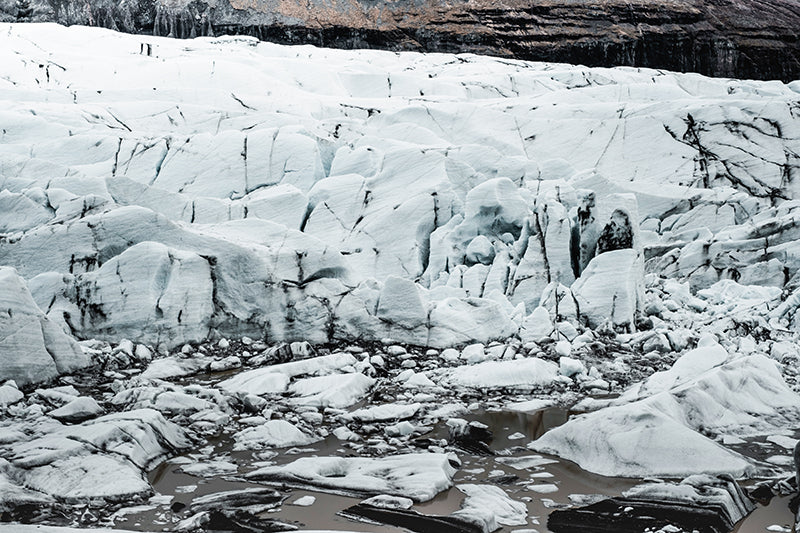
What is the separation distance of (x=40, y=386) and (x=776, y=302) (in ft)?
22.7

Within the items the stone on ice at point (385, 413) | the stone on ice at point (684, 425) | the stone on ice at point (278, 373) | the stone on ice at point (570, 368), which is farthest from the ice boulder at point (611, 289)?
the stone on ice at point (385, 413)

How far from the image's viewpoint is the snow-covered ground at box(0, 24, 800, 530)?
4379 millimetres

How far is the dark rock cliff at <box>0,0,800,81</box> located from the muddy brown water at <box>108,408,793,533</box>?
21.8 metres

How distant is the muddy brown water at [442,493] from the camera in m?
3.54

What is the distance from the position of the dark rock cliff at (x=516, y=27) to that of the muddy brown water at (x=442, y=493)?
2181 cm

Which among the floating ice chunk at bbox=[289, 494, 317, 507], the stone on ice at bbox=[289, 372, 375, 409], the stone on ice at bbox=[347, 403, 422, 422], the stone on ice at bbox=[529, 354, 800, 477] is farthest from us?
the stone on ice at bbox=[289, 372, 375, 409]

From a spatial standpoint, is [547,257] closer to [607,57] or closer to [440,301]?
[440,301]

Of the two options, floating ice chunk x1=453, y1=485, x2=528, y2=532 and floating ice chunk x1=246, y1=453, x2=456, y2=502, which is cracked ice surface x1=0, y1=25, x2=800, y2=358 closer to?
floating ice chunk x1=246, y1=453, x2=456, y2=502

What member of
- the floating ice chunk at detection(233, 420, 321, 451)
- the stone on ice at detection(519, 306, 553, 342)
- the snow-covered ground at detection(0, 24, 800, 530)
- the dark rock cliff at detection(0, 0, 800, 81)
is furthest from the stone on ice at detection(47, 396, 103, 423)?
the dark rock cliff at detection(0, 0, 800, 81)

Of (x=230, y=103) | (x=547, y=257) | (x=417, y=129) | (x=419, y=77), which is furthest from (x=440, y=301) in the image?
(x=419, y=77)

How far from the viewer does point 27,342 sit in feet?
19.1

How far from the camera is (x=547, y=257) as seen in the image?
856cm

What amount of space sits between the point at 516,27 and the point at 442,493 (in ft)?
77.6

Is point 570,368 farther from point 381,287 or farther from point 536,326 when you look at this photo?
point 381,287
